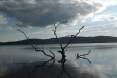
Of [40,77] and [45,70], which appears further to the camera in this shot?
[45,70]

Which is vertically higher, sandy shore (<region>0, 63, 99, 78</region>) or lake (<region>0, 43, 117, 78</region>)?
sandy shore (<region>0, 63, 99, 78</region>)

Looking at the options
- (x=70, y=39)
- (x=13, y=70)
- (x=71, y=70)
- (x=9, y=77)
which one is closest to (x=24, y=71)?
(x=13, y=70)

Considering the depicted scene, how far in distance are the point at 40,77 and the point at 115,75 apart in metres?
5.53

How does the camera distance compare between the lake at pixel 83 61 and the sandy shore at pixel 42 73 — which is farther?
the lake at pixel 83 61

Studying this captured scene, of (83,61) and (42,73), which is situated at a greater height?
(42,73)

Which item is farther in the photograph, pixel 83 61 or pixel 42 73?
pixel 83 61

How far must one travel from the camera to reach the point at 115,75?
23.8m

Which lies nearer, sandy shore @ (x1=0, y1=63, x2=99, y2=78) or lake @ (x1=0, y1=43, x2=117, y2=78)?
sandy shore @ (x1=0, y1=63, x2=99, y2=78)

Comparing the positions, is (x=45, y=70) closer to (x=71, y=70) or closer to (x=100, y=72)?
(x=71, y=70)

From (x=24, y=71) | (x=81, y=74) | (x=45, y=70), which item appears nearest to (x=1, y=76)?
(x=24, y=71)

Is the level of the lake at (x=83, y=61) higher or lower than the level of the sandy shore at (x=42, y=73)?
lower

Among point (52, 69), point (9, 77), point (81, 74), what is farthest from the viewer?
point (52, 69)

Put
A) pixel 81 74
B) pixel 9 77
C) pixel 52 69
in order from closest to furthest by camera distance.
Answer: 1. pixel 9 77
2. pixel 81 74
3. pixel 52 69

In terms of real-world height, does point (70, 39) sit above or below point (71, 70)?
above
